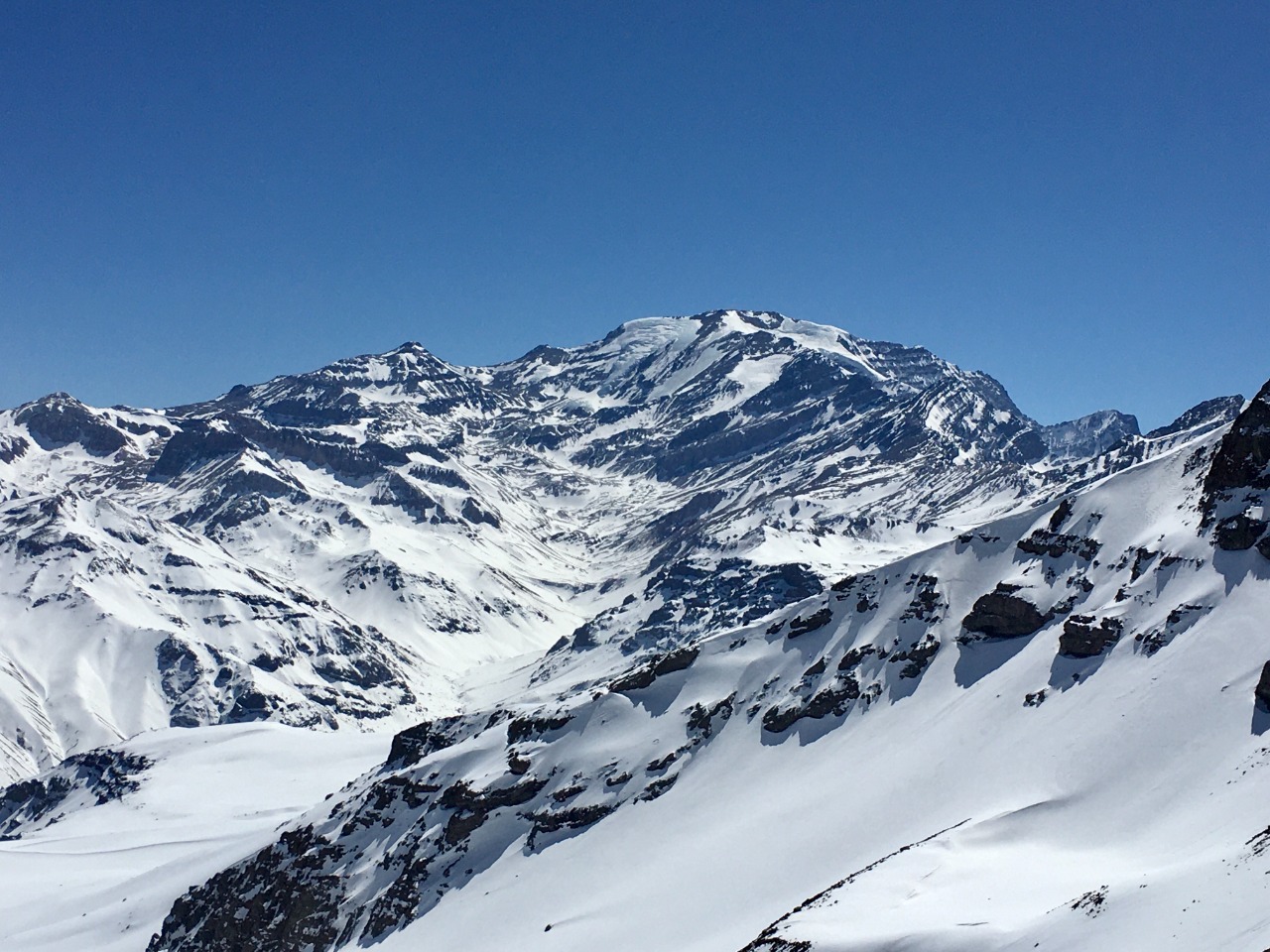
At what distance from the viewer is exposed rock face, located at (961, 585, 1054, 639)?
127 m

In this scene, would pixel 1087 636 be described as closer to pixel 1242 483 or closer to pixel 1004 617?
pixel 1004 617

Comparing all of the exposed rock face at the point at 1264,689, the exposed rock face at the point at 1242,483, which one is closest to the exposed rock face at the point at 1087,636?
the exposed rock face at the point at 1242,483

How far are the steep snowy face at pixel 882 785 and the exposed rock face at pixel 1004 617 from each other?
30 cm

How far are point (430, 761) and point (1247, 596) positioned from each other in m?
97.8

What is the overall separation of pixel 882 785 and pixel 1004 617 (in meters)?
28.1

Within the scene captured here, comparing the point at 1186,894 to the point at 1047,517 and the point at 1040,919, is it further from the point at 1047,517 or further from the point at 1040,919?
the point at 1047,517

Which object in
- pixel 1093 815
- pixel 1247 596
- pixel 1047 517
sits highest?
pixel 1047 517

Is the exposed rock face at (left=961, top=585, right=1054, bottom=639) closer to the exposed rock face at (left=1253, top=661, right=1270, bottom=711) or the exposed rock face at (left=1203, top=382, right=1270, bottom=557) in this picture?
the exposed rock face at (left=1203, top=382, right=1270, bottom=557)

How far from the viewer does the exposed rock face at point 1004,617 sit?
416ft

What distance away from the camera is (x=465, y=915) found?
126 m

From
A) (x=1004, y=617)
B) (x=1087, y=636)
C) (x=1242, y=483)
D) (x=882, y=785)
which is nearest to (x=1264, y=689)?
(x=1087, y=636)

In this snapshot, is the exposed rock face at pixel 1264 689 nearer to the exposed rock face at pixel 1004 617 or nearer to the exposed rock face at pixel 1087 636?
the exposed rock face at pixel 1087 636

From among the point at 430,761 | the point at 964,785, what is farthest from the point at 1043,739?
the point at 430,761

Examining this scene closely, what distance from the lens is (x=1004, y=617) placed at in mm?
129250
